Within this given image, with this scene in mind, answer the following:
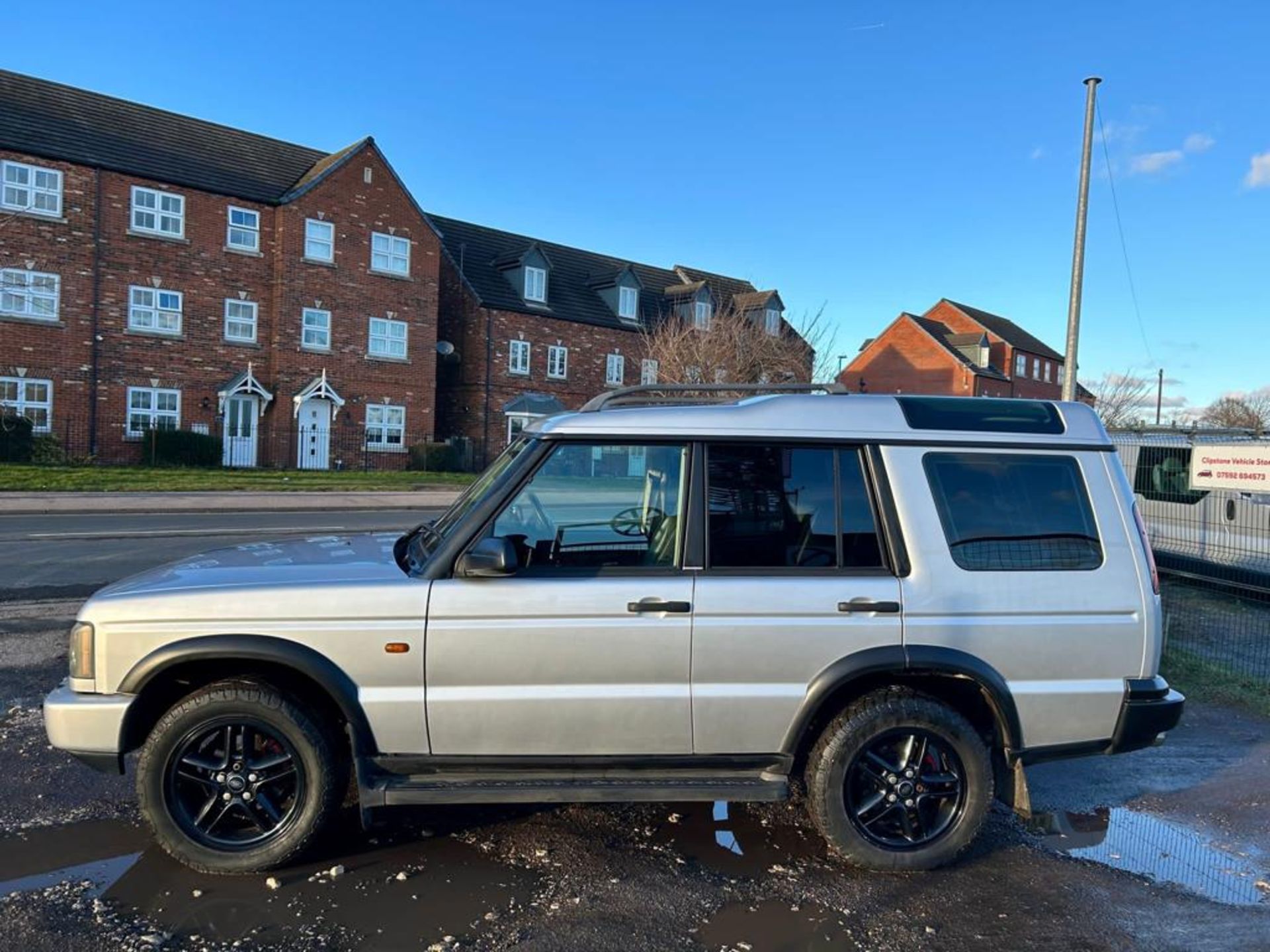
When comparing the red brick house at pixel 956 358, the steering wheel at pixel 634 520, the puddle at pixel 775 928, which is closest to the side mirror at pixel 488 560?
the steering wheel at pixel 634 520

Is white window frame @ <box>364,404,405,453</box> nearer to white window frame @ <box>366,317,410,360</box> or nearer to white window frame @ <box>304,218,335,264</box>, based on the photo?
white window frame @ <box>366,317,410,360</box>

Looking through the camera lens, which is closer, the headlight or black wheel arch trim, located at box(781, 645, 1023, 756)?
the headlight

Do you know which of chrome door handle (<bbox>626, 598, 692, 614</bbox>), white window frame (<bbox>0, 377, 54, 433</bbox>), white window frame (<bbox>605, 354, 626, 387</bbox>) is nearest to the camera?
chrome door handle (<bbox>626, 598, 692, 614</bbox>)

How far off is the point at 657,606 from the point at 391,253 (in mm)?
28934

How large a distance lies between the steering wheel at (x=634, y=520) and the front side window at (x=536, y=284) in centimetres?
3228

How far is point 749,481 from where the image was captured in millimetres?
3678

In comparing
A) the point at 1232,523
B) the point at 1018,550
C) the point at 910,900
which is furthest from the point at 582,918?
the point at 1232,523

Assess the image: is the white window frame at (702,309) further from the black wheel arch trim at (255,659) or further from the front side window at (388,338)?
the black wheel arch trim at (255,659)

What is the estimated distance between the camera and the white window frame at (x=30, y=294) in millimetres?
22938

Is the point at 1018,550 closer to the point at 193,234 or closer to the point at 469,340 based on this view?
the point at 193,234

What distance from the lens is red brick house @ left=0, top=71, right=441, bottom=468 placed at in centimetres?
2350

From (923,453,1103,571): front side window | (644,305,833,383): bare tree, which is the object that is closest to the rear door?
(923,453,1103,571): front side window

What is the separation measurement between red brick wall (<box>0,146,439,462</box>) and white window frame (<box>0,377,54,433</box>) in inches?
8.5

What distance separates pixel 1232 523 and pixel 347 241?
86.6ft
